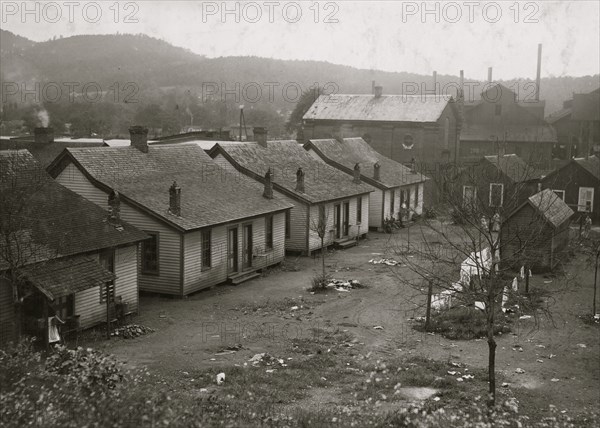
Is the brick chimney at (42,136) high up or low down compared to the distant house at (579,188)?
up

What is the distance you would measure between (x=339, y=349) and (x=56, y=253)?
27.9ft

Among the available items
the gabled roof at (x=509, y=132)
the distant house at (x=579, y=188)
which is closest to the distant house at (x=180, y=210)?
the distant house at (x=579, y=188)

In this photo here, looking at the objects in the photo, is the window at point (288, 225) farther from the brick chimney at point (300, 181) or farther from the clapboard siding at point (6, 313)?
the clapboard siding at point (6, 313)

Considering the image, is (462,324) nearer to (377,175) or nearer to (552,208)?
(552,208)

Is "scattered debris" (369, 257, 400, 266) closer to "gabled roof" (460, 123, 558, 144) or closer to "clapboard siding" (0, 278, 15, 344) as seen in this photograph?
"clapboard siding" (0, 278, 15, 344)

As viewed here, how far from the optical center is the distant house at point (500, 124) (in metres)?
69.1

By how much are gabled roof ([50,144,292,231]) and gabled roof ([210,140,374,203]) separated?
2.09 metres

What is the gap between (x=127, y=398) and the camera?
35.7ft

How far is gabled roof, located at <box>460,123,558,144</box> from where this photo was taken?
225ft

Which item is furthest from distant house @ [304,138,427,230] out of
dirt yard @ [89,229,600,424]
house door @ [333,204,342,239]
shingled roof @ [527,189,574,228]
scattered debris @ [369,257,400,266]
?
dirt yard @ [89,229,600,424]

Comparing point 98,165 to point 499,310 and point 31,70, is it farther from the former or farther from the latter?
point 31,70

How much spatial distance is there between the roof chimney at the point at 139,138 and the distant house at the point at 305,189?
20.0ft

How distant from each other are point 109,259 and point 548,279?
19.1m

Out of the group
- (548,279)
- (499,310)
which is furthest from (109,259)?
(548,279)
